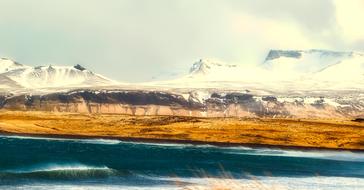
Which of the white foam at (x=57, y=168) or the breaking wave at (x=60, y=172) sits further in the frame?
the white foam at (x=57, y=168)

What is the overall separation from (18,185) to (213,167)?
41980 mm

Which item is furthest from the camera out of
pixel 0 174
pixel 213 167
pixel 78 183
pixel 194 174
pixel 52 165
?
pixel 213 167

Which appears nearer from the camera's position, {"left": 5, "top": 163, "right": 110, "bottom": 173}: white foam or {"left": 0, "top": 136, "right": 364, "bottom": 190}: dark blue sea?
{"left": 0, "top": 136, "right": 364, "bottom": 190}: dark blue sea

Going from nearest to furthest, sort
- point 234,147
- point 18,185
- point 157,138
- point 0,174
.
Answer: point 18,185 < point 0,174 < point 234,147 < point 157,138

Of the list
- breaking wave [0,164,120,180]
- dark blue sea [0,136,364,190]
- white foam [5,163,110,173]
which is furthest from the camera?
white foam [5,163,110,173]

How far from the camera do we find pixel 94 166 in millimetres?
90500

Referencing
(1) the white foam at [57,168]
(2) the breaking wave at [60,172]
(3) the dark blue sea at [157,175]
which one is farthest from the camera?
(1) the white foam at [57,168]

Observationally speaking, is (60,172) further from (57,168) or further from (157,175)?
(157,175)

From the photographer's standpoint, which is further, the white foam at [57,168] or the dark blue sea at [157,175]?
Answer: the white foam at [57,168]

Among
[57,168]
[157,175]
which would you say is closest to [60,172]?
[57,168]

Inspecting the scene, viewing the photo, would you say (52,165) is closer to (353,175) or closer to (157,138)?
(353,175)

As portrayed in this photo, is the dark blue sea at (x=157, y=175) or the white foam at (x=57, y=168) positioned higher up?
the white foam at (x=57, y=168)

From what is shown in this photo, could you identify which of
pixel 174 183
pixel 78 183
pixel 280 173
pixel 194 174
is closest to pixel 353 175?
pixel 280 173

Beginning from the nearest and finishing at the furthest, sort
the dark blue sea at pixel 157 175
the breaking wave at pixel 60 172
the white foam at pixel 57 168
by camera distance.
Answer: the dark blue sea at pixel 157 175
the breaking wave at pixel 60 172
the white foam at pixel 57 168
